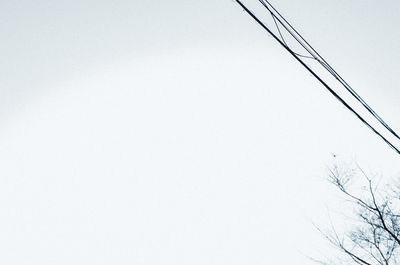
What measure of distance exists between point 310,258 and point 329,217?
142cm

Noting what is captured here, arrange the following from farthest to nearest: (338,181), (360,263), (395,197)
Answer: (338,181), (395,197), (360,263)

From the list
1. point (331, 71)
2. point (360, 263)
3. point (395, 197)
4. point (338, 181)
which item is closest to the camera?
point (331, 71)

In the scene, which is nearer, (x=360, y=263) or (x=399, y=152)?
(x=399, y=152)

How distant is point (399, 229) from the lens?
26.2 feet

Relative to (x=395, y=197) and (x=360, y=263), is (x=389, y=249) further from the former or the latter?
(x=395, y=197)

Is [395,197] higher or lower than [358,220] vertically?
higher

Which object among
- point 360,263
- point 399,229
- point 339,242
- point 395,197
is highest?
point 395,197

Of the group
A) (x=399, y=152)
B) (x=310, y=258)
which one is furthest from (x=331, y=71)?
(x=310, y=258)

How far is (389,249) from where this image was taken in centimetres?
793

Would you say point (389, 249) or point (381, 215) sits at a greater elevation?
point (381, 215)

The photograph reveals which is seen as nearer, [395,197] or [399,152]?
[399,152]

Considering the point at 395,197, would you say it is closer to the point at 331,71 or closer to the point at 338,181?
the point at 338,181

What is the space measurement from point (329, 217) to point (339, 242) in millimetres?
862

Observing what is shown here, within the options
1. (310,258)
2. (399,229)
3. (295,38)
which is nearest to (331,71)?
(295,38)
